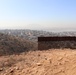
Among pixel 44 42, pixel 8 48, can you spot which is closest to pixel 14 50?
pixel 8 48

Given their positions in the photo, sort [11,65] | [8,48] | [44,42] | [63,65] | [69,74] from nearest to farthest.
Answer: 1. [69,74]
2. [63,65]
3. [11,65]
4. [44,42]
5. [8,48]

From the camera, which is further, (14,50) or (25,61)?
(14,50)

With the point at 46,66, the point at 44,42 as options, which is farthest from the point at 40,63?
the point at 44,42

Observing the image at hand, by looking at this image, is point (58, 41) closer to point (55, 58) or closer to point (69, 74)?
point (55, 58)

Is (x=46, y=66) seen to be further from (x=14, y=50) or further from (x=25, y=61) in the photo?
(x=14, y=50)

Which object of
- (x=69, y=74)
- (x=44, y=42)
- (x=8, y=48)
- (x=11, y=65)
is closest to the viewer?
(x=69, y=74)

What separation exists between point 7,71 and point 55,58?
78.4 inches

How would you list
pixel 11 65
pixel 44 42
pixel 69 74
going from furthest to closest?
pixel 44 42
pixel 11 65
pixel 69 74

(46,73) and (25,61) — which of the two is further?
(25,61)

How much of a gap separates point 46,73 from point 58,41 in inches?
228

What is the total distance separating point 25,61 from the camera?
799 centimetres

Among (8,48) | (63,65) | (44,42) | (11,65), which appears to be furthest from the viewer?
(8,48)

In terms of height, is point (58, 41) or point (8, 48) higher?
point (58, 41)

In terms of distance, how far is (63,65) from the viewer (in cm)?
716
